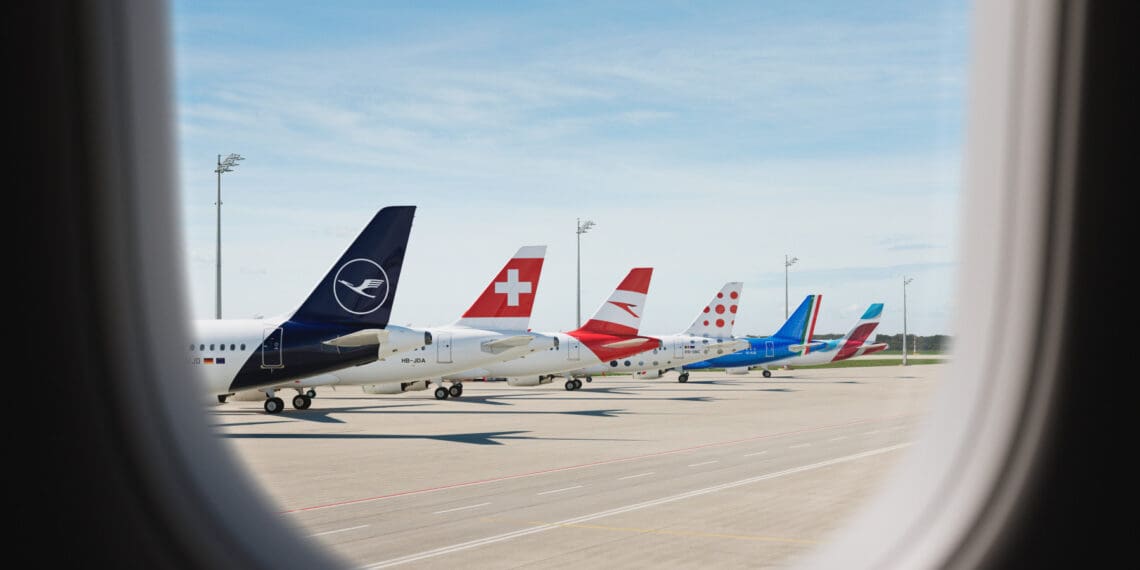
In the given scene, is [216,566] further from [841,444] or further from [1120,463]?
[841,444]

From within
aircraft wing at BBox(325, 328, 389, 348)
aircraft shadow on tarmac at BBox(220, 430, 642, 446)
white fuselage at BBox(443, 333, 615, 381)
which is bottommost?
aircraft shadow on tarmac at BBox(220, 430, 642, 446)

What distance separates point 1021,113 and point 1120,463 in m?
0.96

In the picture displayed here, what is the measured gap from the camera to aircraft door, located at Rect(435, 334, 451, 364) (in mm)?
18016

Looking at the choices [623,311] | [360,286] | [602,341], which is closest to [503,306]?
[602,341]

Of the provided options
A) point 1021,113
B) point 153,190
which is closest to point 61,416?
point 153,190

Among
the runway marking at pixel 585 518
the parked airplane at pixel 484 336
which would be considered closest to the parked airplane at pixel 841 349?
the parked airplane at pixel 484 336

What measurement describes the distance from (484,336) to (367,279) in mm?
5701

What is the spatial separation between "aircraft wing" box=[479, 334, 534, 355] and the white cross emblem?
2.68ft

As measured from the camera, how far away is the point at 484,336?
61.5 ft

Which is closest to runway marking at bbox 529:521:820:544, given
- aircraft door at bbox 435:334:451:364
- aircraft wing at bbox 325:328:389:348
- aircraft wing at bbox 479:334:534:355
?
aircraft wing at bbox 325:328:389:348

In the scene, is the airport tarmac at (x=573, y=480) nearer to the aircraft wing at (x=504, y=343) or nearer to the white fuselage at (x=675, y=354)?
the aircraft wing at (x=504, y=343)

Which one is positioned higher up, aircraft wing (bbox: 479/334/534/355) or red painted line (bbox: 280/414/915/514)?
aircraft wing (bbox: 479/334/534/355)

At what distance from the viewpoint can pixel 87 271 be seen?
2811 mm

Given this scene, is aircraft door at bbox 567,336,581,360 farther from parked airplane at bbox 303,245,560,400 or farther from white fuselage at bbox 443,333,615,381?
parked airplane at bbox 303,245,560,400
